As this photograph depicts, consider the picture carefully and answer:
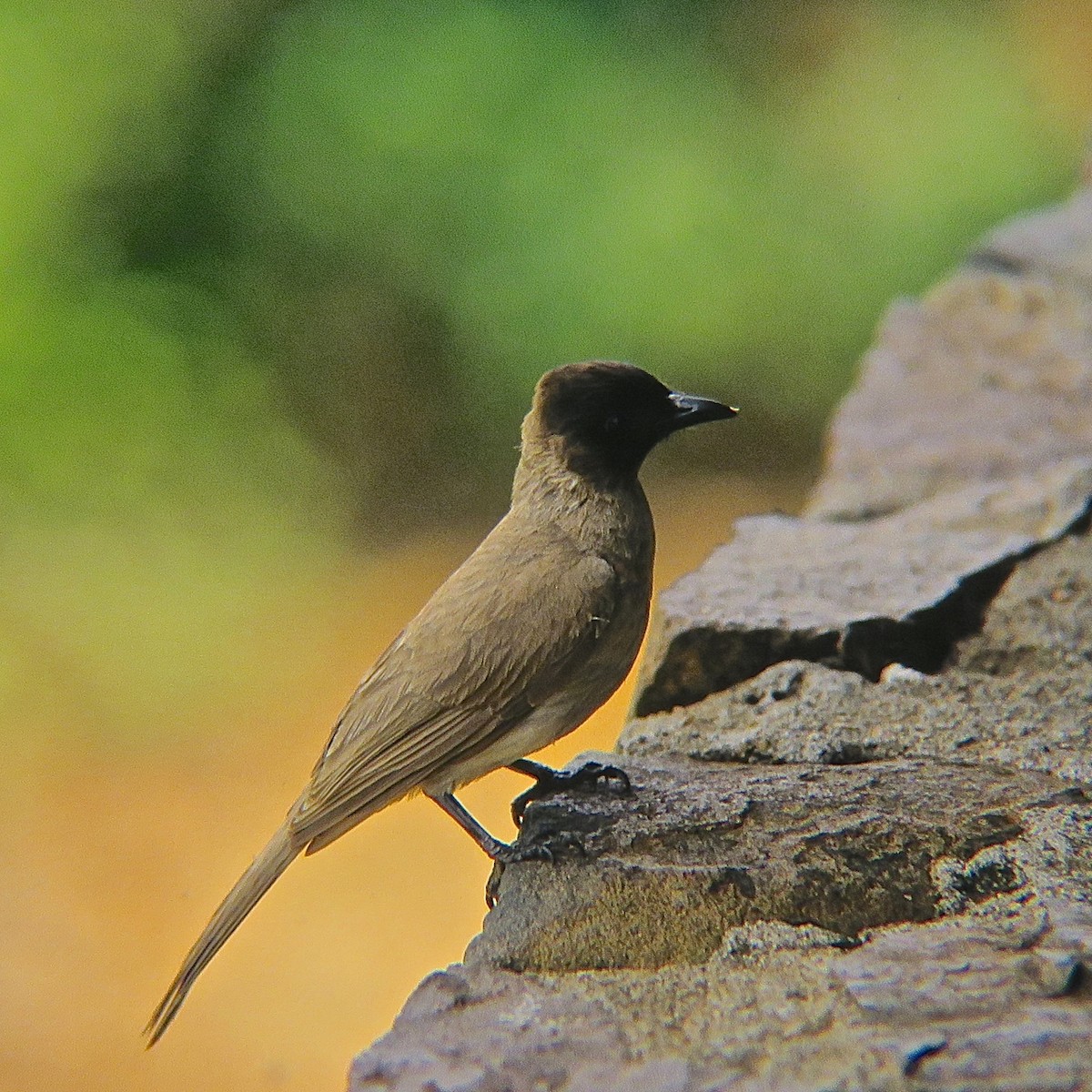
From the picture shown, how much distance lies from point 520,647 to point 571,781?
21cm

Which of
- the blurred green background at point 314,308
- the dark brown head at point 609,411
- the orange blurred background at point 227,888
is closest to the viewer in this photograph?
the dark brown head at point 609,411

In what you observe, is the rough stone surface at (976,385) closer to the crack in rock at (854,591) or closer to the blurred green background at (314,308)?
the crack in rock at (854,591)

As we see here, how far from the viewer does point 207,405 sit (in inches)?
188

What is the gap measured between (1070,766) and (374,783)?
3.17 feet

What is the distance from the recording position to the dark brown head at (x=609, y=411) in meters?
2.40

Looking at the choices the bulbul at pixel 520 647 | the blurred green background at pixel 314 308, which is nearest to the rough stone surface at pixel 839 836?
the bulbul at pixel 520 647

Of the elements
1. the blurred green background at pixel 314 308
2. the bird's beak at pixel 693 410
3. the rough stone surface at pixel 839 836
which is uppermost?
the blurred green background at pixel 314 308

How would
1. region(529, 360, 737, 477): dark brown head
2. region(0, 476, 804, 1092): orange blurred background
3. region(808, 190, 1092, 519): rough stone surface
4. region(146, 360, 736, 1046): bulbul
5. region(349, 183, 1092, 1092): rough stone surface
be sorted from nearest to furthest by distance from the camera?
region(349, 183, 1092, 1092): rough stone surface
region(146, 360, 736, 1046): bulbul
region(529, 360, 737, 477): dark brown head
region(808, 190, 1092, 519): rough stone surface
region(0, 476, 804, 1092): orange blurred background

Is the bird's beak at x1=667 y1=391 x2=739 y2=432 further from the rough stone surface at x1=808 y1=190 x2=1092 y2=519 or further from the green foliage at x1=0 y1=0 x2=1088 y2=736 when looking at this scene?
the green foliage at x1=0 y1=0 x2=1088 y2=736

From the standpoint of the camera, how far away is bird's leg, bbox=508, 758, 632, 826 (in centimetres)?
212

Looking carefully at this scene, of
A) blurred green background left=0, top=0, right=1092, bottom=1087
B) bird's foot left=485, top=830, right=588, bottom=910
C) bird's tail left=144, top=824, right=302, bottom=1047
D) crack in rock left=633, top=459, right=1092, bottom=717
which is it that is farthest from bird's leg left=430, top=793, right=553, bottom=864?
blurred green background left=0, top=0, right=1092, bottom=1087

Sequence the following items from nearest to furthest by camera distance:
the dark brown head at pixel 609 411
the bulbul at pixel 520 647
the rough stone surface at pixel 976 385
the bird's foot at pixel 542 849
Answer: the bird's foot at pixel 542 849 → the bulbul at pixel 520 647 → the dark brown head at pixel 609 411 → the rough stone surface at pixel 976 385

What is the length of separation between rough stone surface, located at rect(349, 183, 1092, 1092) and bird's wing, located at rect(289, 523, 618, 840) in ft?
0.54

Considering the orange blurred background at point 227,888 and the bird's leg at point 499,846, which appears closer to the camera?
the bird's leg at point 499,846
